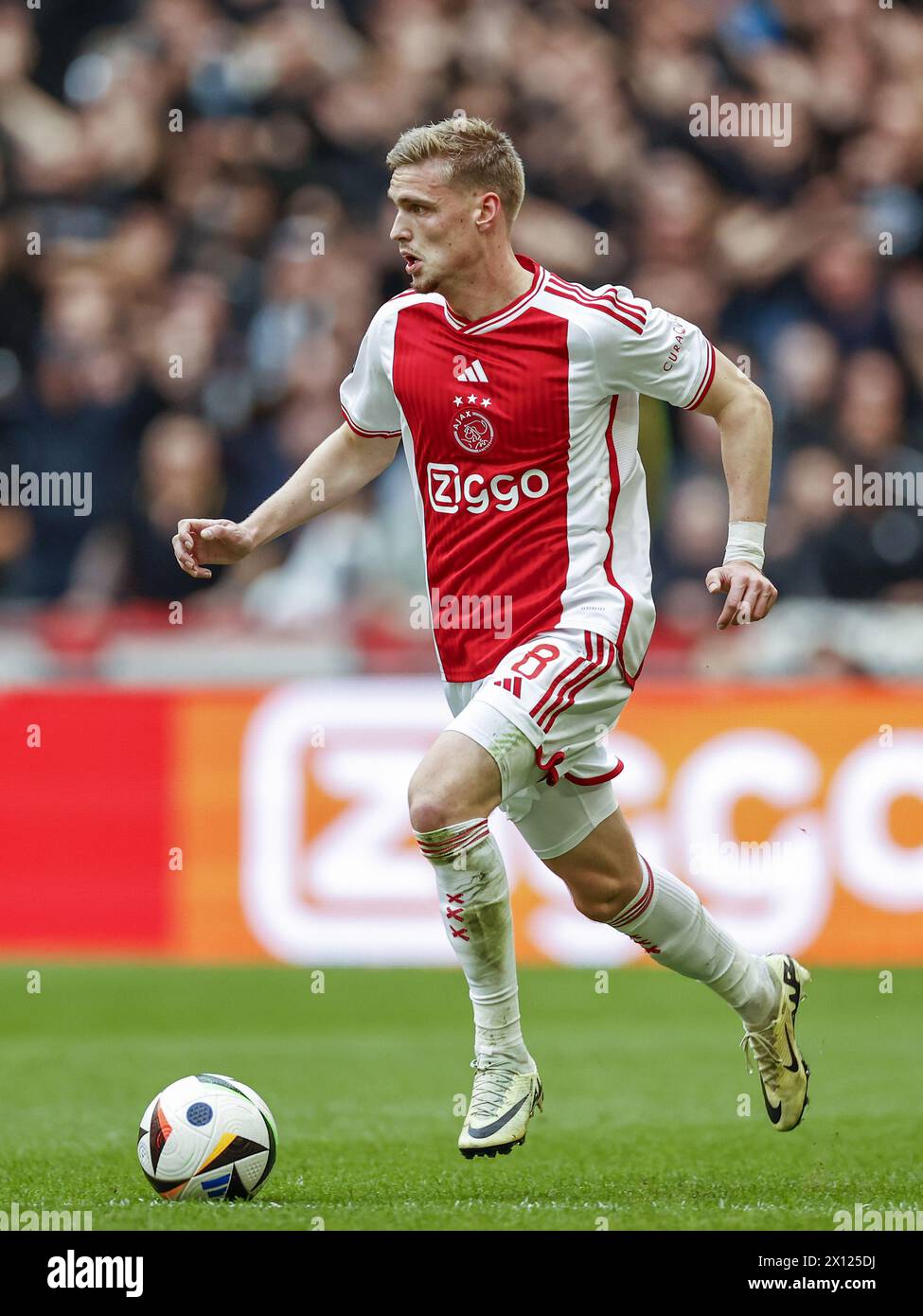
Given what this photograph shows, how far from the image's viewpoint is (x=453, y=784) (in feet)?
16.0

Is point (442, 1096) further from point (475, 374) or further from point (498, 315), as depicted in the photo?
point (498, 315)

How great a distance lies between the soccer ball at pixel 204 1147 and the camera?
16.2 feet

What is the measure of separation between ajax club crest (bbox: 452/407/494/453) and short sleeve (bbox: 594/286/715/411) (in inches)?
13.1

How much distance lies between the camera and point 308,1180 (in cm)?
527

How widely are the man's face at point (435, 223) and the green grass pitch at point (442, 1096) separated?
2.36m

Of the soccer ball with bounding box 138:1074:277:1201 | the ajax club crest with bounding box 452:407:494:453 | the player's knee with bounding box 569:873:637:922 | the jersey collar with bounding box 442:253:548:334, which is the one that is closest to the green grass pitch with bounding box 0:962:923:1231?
the soccer ball with bounding box 138:1074:277:1201

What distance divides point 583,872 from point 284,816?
14.7ft

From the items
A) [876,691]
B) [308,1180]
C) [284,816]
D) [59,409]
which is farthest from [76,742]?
[308,1180]

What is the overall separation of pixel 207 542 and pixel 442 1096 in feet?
8.16

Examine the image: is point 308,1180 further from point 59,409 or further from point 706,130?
point 706,130

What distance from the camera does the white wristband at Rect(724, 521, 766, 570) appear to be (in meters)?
5.12

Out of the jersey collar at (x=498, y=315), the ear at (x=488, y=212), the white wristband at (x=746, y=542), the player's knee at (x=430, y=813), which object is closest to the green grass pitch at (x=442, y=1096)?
the player's knee at (x=430, y=813)

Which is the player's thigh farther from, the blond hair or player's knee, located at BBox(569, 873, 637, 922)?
the blond hair

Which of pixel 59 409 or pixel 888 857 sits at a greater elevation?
pixel 59 409
